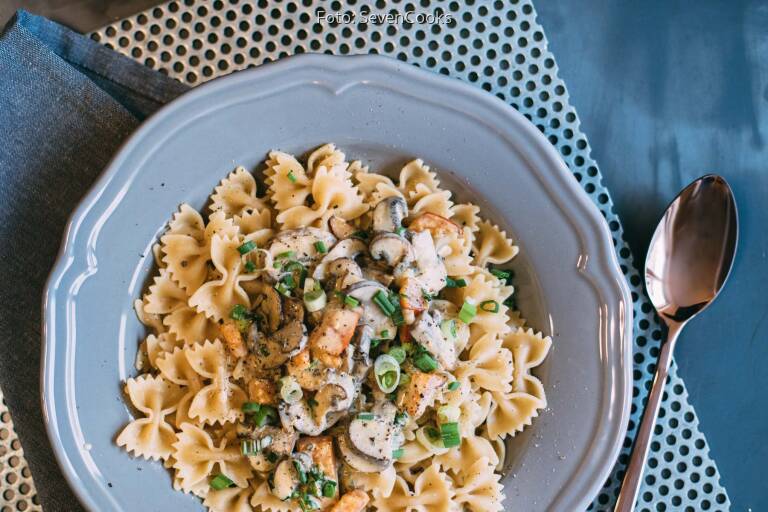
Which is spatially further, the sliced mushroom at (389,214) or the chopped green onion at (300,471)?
the sliced mushroom at (389,214)

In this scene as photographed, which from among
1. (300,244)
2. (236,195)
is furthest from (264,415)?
(236,195)

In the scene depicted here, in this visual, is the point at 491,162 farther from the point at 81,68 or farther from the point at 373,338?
the point at 81,68

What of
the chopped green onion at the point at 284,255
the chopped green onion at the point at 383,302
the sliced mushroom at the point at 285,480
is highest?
the chopped green onion at the point at 284,255

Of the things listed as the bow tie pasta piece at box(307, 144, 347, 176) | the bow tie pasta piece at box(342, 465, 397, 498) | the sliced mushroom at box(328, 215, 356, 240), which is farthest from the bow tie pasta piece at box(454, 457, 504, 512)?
the bow tie pasta piece at box(307, 144, 347, 176)

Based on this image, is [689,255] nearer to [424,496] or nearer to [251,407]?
[424,496]

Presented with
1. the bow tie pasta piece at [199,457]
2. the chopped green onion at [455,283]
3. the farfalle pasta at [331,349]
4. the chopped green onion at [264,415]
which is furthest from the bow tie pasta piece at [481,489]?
the bow tie pasta piece at [199,457]

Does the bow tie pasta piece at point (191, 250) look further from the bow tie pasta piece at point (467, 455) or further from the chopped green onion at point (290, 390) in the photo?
the bow tie pasta piece at point (467, 455)

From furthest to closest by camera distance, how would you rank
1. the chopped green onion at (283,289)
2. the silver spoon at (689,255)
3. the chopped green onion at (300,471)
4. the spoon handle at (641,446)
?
the silver spoon at (689,255)
the spoon handle at (641,446)
the chopped green onion at (283,289)
the chopped green onion at (300,471)
